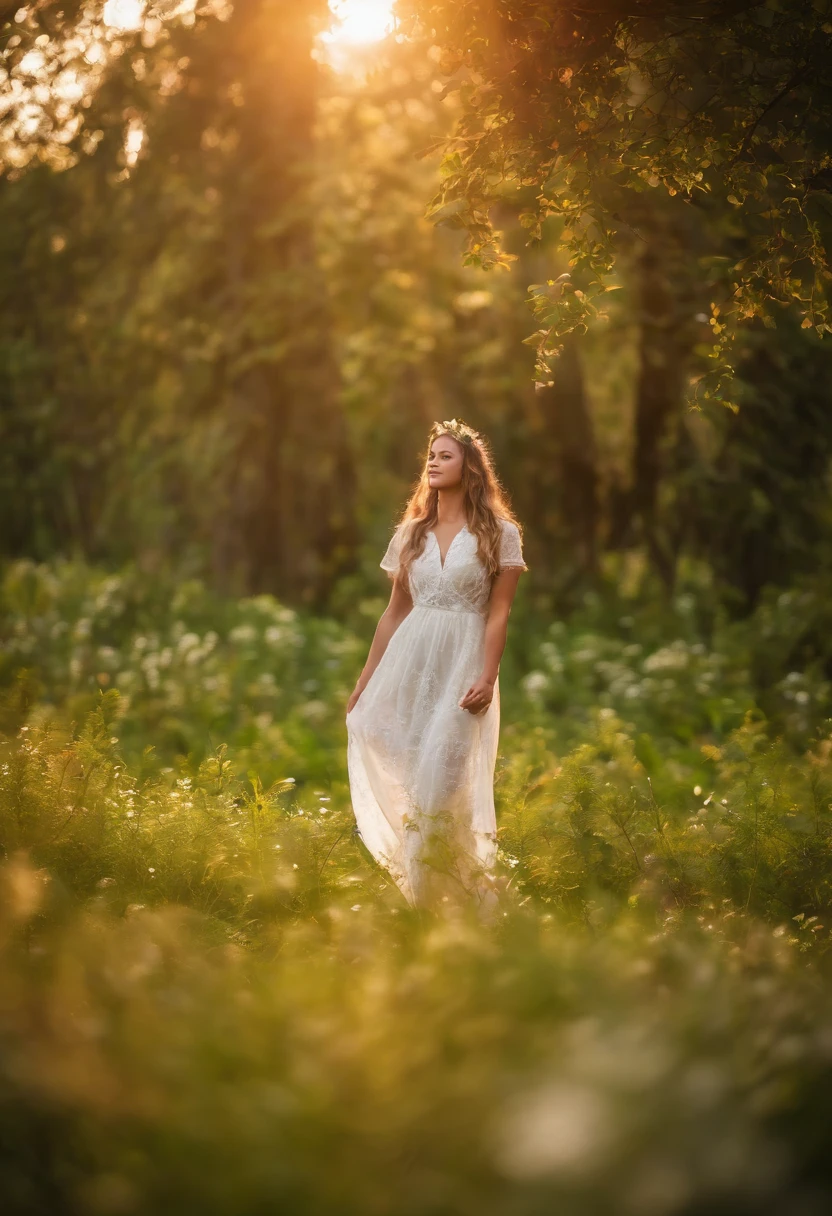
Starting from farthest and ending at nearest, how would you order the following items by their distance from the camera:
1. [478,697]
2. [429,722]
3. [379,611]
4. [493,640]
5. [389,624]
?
[379,611] < [389,624] < [429,722] < [493,640] < [478,697]

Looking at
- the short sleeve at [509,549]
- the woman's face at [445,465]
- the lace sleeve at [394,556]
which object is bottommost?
the short sleeve at [509,549]

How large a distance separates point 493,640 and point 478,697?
296 millimetres

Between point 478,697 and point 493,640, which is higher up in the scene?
point 493,640

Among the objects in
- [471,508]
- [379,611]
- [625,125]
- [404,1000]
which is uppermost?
[379,611]

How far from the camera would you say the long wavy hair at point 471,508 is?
599cm

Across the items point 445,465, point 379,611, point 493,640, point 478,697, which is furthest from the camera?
point 379,611

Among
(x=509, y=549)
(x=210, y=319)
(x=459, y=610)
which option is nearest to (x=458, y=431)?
(x=509, y=549)

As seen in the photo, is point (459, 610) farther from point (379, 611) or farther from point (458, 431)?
point (379, 611)

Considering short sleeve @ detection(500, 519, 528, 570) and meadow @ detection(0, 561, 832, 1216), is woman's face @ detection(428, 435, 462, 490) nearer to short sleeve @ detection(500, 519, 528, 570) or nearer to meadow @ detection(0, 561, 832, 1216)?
short sleeve @ detection(500, 519, 528, 570)

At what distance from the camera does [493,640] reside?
5.86 meters

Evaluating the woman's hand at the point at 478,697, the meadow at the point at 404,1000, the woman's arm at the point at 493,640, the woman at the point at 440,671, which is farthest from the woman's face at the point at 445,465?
the meadow at the point at 404,1000

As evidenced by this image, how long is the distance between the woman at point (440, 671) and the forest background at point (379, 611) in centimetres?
27

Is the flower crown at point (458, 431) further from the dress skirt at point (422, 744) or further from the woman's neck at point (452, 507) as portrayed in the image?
the dress skirt at point (422, 744)

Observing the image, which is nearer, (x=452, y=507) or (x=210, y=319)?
(x=452, y=507)
